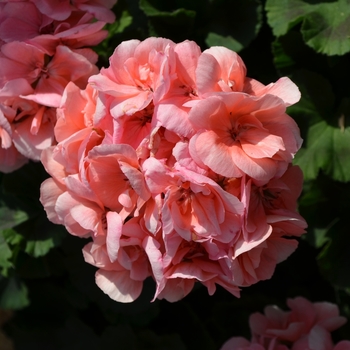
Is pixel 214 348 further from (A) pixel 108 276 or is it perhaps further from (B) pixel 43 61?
(B) pixel 43 61

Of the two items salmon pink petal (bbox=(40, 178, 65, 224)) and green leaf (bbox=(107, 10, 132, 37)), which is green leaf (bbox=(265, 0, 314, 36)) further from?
salmon pink petal (bbox=(40, 178, 65, 224))

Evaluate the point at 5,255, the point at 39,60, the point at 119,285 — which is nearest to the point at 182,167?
the point at 119,285

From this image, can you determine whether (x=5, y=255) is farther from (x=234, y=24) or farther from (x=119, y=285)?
(x=234, y=24)

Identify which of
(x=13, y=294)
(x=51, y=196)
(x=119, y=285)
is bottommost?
(x=13, y=294)

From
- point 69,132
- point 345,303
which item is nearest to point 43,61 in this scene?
point 69,132

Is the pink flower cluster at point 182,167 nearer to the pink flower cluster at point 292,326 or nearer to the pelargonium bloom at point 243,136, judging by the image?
the pelargonium bloom at point 243,136

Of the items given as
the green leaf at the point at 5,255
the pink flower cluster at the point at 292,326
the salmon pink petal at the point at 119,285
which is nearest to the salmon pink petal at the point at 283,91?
the salmon pink petal at the point at 119,285
